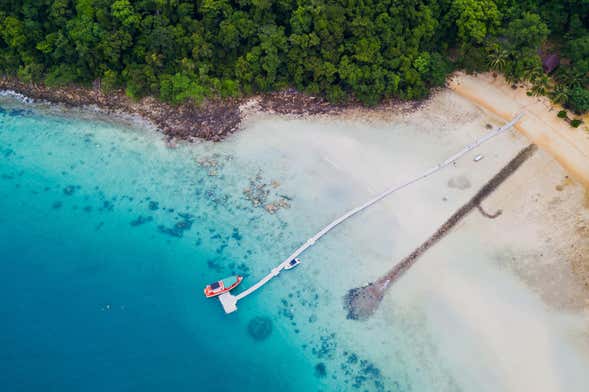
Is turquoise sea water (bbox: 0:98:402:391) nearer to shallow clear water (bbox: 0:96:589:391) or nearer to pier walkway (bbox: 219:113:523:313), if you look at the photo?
shallow clear water (bbox: 0:96:589:391)

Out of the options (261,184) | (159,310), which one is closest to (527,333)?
(261,184)

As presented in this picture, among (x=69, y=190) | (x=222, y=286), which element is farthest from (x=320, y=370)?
(x=69, y=190)

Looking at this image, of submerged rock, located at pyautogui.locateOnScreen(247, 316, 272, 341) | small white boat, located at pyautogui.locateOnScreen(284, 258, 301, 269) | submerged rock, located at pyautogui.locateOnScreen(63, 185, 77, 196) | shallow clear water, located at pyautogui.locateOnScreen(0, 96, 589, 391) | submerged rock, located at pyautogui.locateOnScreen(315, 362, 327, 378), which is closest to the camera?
submerged rock, located at pyautogui.locateOnScreen(315, 362, 327, 378)

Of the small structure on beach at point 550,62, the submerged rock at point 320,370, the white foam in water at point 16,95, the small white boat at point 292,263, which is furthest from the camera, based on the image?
the white foam in water at point 16,95

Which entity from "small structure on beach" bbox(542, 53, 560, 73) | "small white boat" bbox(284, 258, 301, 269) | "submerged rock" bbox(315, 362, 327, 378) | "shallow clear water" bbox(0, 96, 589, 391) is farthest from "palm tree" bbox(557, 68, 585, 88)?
"submerged rock" bbox(315, 362, 327, 378)

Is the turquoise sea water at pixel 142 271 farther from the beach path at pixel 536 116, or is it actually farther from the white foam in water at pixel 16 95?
the beach path at pixel 536 116

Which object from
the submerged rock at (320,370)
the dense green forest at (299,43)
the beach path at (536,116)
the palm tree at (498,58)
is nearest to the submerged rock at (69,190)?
the dense green forest at (299,43)

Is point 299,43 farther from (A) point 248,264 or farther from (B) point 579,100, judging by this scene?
(B) point 579,100
